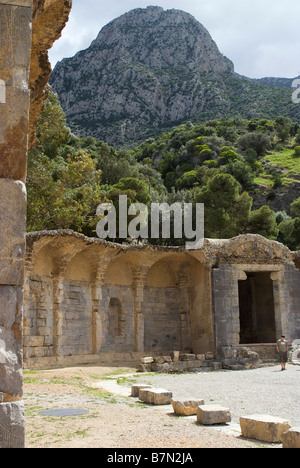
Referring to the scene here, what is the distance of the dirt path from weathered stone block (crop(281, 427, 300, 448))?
1.19ft

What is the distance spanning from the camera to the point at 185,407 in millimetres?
7680

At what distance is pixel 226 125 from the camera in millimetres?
73375

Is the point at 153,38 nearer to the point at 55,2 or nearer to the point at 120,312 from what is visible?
the point at 120,312

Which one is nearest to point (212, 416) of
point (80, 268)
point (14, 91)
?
point (14, 91)

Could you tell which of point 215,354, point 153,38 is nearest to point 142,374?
point 215,354

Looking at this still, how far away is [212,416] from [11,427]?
378cm

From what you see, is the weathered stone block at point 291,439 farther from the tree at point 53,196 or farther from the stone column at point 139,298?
the tree at point 53,196

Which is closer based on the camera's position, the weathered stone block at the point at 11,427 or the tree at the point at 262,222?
the weathered stone block at the point at 11,427

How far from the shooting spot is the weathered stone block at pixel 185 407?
7.68 meters

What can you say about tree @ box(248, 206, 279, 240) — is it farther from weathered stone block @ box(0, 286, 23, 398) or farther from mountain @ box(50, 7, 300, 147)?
mountain @ box(50, 7, 300, 147)

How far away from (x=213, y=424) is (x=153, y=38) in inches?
3893

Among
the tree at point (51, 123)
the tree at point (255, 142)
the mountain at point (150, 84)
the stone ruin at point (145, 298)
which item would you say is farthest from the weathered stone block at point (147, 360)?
the mountain at point (150, 84)

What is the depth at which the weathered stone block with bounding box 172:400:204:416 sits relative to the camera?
768 centimetres

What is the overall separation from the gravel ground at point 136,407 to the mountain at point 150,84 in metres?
61.6
